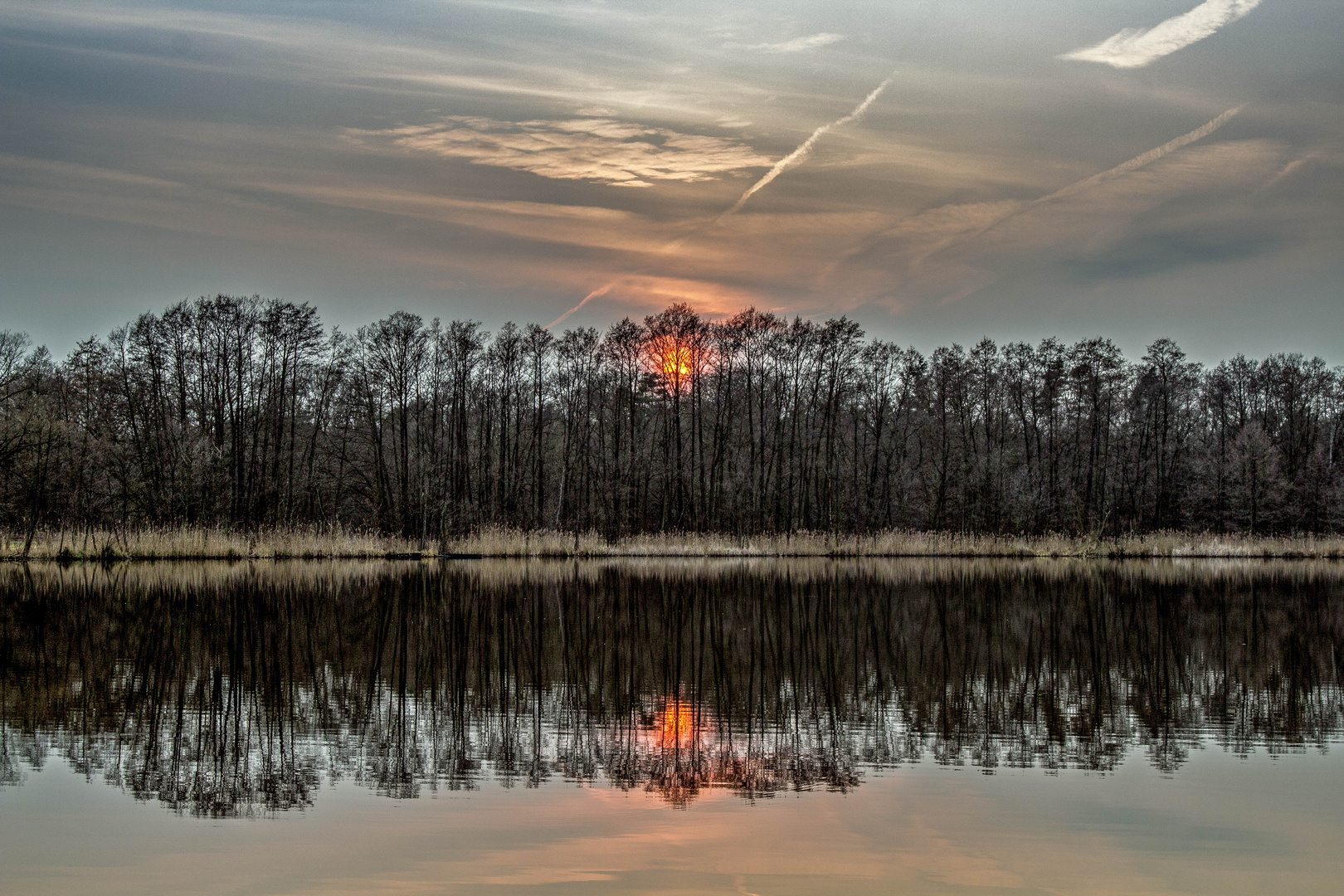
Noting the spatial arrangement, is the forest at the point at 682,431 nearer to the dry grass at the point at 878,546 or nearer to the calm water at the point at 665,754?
the dry grass at the point at 878,546

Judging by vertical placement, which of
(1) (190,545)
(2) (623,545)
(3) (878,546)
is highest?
(1) (190,545)

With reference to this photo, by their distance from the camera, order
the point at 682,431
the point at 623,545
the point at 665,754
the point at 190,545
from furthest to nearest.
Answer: the point at 682,431
the point at 623,545
the point at 190,545
the point at 665,754

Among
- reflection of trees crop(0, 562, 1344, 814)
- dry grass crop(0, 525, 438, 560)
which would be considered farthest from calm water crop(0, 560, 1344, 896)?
dry grass crop(0, 525, 438, 560)

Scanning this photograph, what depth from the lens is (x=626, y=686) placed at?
902 cm

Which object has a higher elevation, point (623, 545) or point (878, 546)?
point (623, 545)

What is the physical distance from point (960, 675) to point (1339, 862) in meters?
5.12

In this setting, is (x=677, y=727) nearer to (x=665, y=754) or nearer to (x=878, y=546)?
(x=665, y=754)

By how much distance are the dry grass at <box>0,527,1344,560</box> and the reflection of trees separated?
35.5ft

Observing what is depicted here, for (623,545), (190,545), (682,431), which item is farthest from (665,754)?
(682,431)

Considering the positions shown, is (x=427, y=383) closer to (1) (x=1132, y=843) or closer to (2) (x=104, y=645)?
(2) (x=104, y=645)

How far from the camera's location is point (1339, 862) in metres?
4.44

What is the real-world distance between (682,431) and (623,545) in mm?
13012

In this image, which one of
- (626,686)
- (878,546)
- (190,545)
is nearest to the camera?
(626,686)

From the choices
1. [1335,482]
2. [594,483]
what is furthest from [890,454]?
[1335,482]
